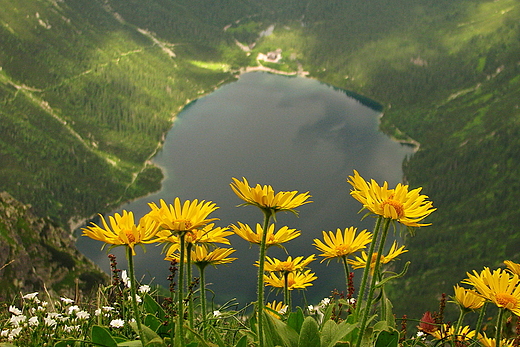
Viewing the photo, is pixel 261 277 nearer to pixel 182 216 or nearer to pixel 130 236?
pixel 182 216

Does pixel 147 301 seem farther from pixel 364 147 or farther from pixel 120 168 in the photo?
pixel 120 168

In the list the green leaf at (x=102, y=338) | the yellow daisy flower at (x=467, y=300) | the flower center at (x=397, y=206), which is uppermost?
the flower center at (x=397, y=206)

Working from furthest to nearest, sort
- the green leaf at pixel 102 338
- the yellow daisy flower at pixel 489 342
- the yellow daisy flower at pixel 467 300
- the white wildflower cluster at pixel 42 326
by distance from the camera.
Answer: the yellow daisy flower at pixel 467 300 → the yellow daisy flower at pixel 489 342 → the white wildflower cluster at pixel 42 326 → the green leaf at pixel 102 338

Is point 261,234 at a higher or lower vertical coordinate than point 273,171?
lower

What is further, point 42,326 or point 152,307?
point 152,307

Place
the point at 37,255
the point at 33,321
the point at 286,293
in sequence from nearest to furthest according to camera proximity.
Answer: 1. the point at 33,321
2. the point at 286,293
3. the point at 37,255

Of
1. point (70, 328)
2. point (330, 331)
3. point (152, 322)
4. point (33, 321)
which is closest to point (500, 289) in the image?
point (330, 331)

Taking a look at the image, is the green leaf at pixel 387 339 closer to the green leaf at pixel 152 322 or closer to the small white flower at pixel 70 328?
the green leaf at pixel 152 322

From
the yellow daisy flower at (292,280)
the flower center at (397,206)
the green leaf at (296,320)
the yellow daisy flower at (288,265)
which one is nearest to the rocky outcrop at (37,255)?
the yellow daisy flower at (292,280)
